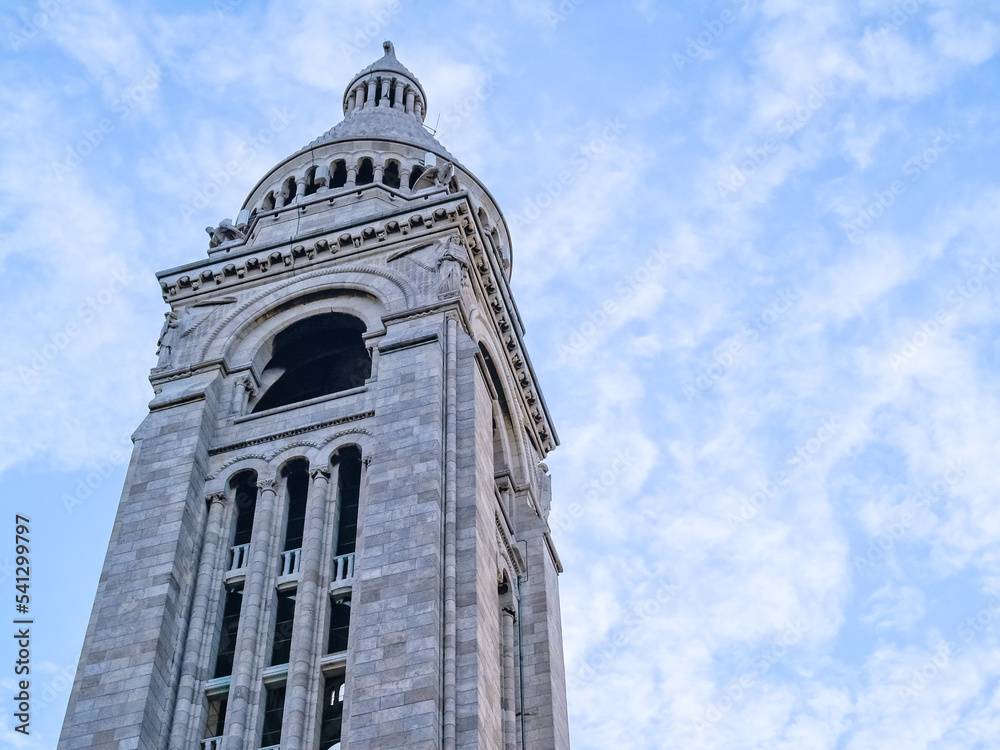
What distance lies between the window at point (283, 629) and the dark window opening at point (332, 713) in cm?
133

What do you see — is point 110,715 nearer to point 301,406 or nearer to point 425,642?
point 425,642

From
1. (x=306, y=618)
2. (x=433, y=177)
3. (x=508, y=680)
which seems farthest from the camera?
(x=433, y=177)

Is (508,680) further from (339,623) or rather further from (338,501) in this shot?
(338,501)

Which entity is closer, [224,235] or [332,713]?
[332,713]

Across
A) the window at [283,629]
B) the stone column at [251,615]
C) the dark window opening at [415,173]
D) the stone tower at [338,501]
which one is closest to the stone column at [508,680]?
the stone tower at [338,501]

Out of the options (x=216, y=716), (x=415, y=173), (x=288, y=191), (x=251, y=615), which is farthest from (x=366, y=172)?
(x=216, y=716)

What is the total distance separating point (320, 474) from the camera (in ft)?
135

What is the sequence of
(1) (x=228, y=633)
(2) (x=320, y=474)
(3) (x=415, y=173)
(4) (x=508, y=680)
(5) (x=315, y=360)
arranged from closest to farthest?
(1) (x=228, y=633) → (2) (x=320, y=474) → (4) (x=508, y=680) → (5) (x=315, y=360) → (3) (x=415, y=173)

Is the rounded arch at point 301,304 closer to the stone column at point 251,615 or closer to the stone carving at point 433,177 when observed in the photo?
the stone carving at point 433,177

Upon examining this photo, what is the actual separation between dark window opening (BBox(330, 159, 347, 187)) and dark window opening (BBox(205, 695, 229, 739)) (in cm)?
2583

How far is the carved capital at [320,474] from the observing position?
135 feet

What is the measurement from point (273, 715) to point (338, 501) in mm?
6911

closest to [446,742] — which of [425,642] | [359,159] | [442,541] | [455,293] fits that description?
[425,642]

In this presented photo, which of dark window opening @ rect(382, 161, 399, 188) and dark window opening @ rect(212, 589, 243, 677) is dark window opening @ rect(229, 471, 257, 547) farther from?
dark window opening @ rect(382, 161, 399, 188)
